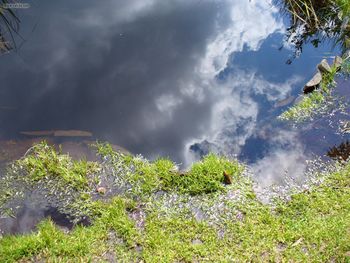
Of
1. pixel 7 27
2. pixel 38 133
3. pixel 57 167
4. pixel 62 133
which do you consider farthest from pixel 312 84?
pixel 7 27

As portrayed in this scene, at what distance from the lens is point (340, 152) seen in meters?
5.54

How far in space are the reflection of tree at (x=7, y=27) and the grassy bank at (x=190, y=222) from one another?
259cm

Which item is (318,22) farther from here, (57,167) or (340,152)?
(57,167)

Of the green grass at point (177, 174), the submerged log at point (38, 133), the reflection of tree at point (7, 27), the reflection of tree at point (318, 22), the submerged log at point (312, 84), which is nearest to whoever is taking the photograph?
the green grass at point (177, 174)

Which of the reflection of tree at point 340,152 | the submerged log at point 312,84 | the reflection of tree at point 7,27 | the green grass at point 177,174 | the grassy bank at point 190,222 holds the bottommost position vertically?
the grassy bank at point 190,222

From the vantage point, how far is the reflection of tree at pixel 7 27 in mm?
6918

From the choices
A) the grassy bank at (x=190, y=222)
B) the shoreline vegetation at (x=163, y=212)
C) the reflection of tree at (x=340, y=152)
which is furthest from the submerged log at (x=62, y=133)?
the reflection of tree at (x=340, y=152)

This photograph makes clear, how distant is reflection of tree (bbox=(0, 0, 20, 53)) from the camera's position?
22.7 feet

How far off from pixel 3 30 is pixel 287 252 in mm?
5939

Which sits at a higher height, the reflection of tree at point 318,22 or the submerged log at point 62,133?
the reflection of tree at point 318,22

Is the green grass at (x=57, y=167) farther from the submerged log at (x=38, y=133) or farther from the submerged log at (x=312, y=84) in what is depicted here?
the submerged log at (x=312, y=84)

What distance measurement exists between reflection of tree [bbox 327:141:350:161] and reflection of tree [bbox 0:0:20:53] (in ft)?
17.7

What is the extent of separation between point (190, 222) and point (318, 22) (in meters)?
5.29

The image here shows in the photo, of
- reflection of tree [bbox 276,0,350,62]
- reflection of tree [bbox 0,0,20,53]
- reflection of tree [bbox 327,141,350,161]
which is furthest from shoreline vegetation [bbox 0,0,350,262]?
reflection of tree [bbox 276,0,350,62]
